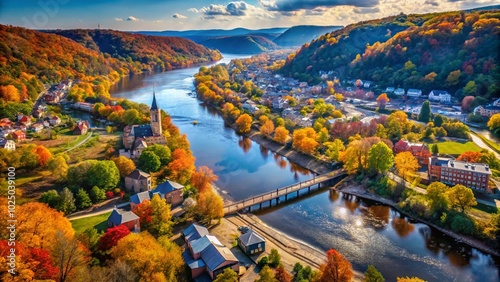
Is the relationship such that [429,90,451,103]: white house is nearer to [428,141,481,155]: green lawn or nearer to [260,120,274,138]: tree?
[428,141,481,155]: green lawn

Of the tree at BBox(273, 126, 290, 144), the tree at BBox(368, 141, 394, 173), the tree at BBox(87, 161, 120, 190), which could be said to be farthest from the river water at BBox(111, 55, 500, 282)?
the tree at BBox(87, 161, 120, 190)

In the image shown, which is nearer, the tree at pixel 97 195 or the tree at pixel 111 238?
the tree at pixel 111 238

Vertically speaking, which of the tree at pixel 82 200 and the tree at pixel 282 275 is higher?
the tree at pixel 82 200

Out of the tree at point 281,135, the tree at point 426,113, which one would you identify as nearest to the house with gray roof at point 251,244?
the tree at point 281,135

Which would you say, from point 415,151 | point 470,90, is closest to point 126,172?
point 415,151

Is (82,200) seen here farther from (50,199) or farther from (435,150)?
(435,150)

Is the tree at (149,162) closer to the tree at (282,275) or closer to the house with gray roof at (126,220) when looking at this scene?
the house with gray roof at (126,220)

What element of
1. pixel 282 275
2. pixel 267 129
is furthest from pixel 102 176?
pixel 267 129
